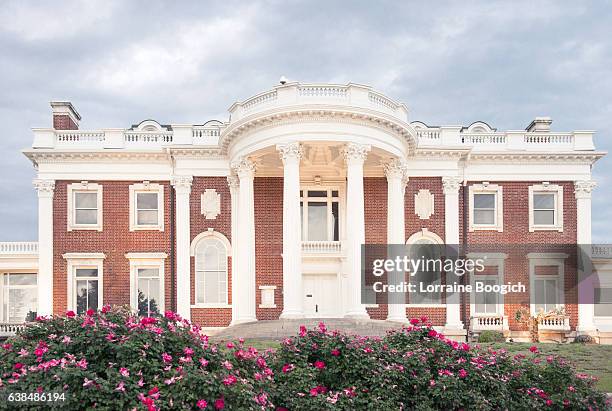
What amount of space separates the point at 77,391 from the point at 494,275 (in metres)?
29.8

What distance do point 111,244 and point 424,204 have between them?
15591mm

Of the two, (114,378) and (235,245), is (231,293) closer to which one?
(235,245)

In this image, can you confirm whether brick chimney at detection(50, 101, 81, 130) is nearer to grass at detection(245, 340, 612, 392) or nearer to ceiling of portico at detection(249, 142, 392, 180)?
ceiling of portico at detection(249, 142, 392, 180)

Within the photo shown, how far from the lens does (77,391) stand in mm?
9484

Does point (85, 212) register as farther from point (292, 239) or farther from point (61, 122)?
point (292, 239)

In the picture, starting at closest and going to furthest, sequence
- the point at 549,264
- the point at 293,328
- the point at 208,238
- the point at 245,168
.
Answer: the point at 293,328 < the point at 245,168 < the point at 208,238 < the point at 549,264

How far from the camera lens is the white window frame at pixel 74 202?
1395 inches

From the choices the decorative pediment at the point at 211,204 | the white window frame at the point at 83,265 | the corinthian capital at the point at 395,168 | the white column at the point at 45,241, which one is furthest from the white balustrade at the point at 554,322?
the white column at the point at 45,241

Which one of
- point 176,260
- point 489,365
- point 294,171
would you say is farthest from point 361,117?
point 489,365

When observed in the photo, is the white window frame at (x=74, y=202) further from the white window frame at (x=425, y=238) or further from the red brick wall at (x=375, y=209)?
the white window frame at (x=425, y=238)

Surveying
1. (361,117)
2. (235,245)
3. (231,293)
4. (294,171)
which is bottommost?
(231,293)

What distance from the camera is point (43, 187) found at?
116 ft

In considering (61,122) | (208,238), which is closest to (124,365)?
(208,238)

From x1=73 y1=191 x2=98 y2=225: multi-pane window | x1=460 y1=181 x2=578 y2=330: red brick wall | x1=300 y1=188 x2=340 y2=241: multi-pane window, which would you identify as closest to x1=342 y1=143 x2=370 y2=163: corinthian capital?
x1=300 y1=188 x2=340 y2=241: multi-pane window
